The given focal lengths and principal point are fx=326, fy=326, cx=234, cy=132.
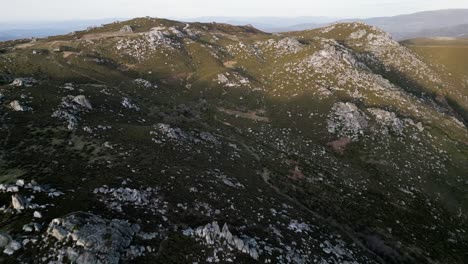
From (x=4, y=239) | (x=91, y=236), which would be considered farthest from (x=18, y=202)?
(x=91, y=236)

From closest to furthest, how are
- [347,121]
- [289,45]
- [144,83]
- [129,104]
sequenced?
[129,104] < [347,121] < [144,83] < [289,45]

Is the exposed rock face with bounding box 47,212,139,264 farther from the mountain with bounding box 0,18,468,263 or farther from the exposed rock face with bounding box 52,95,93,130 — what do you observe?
the exposed rock face with bounding box 52,95,93,130

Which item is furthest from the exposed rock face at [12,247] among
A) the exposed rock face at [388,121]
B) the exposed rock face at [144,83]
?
the exposed rock face at [388,121]

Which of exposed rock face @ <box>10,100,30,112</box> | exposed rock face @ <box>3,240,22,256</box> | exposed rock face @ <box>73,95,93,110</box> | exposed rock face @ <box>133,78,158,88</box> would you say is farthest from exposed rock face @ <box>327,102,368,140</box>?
exposed rock face @ <box>3,240,22,256</box>

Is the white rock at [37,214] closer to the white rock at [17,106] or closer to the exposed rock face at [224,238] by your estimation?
the exposed rock face at [224,238]

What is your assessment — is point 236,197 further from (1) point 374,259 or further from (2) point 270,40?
(2) point 270,40

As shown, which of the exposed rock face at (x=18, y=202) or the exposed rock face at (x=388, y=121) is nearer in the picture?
the exposed rock face at (x=18, y=202)

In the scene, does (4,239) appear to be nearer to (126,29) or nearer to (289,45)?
(289,45)
